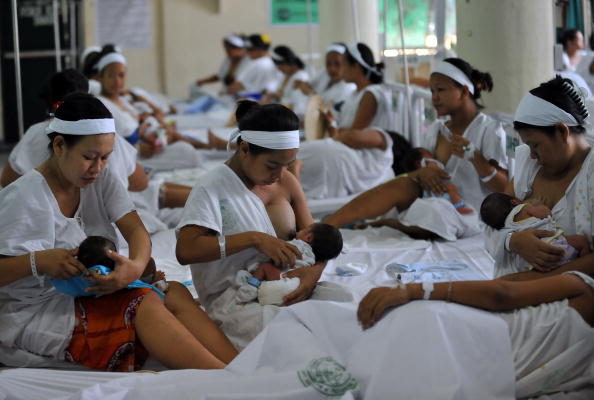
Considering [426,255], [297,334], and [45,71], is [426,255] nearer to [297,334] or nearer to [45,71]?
[297,334]

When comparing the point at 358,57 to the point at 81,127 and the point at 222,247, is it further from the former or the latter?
the point at 81,127

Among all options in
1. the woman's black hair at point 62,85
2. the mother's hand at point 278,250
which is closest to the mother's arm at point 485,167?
the mother's hand at point 278,250

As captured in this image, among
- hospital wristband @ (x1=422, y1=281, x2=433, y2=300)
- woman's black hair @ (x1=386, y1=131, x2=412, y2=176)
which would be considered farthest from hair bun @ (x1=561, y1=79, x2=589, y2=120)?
woman's black hair @ (x1=386, y1=131, x2=412, y2=176)

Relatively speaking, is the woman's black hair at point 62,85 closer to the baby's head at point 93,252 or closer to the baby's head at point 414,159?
the baby's head at point 93,252

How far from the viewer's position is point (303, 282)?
3201 mm

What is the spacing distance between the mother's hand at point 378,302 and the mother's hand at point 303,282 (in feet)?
2.03

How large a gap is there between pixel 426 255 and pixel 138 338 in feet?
6.37

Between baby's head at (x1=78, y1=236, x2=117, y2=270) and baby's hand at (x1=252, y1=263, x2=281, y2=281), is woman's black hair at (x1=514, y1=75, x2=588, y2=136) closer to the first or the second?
baby's hand at (x1=252, y1=263, x2=281, y2=281)

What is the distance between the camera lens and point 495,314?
258 cm

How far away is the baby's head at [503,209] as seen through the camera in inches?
125

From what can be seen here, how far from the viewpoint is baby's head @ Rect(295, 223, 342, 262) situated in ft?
10.7

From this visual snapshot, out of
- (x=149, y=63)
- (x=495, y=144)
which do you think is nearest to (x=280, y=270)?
(x=495, y=144)

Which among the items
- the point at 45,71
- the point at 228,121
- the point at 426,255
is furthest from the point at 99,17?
the point at 426,255

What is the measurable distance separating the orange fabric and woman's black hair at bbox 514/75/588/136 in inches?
63.5
